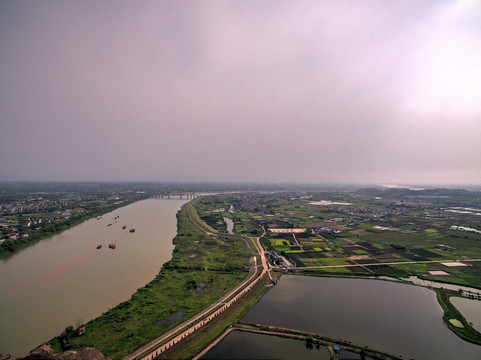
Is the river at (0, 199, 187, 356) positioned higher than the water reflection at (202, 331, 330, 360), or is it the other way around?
the river at (0, 199, 187, 356)

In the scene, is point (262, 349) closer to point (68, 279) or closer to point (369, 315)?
point (369, 315)

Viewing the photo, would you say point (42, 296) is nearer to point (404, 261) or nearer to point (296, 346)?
point (296, 346)

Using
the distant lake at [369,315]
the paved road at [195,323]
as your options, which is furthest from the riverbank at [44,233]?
the distant lake at [369,315]

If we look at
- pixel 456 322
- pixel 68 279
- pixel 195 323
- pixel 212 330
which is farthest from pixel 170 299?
pixel 456 322

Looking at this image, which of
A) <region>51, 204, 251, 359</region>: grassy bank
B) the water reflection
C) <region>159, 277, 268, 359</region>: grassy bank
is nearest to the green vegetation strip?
the water reflection

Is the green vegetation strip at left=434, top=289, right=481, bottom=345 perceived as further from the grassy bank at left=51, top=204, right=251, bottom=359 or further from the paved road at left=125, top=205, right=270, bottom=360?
the grassy bank at left=51, top=204, right=251, bottom=359

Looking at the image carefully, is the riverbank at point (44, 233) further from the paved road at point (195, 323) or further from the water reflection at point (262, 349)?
the water reflection at point (262, 349)
